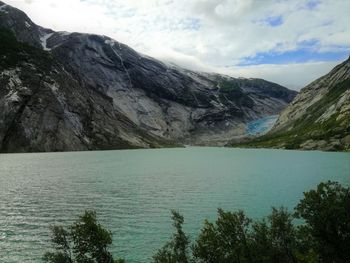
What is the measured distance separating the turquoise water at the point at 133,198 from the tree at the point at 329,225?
662 inches

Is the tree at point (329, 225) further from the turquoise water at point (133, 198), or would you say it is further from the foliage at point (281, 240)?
the turquoise water at point (133, 198)

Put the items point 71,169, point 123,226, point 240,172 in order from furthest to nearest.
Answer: point 71,169
point 240,172
point 123,226

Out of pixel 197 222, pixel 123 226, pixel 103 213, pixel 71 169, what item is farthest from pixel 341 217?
pixel 71 169

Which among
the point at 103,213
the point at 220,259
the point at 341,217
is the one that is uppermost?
the point at 103,213

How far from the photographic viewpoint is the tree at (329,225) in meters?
32.0

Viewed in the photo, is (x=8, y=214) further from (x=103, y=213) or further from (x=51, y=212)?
(x=103, y=213)

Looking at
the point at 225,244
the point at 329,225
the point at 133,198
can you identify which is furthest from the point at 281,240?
the point at 133,198

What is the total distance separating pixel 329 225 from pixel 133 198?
157 ft

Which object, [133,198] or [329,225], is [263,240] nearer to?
[329,225]

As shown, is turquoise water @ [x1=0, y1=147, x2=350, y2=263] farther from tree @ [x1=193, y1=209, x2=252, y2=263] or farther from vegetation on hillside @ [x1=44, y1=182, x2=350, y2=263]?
vegetation on hillside @ [x1=44, y1=182, x2=350, y2=263]

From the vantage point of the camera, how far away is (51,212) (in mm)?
63031

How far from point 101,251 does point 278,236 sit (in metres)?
13.7

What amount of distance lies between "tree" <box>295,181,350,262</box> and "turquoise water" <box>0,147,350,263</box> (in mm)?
16827

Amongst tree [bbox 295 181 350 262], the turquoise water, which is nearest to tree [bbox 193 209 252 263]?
tree [bbox 295 181 350 262]
